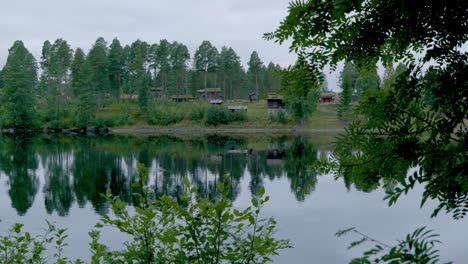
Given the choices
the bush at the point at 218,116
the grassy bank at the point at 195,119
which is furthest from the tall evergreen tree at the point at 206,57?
the bush at the point at 218,116

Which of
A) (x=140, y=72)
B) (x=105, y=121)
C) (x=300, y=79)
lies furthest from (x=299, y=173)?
(x=140, y=72)

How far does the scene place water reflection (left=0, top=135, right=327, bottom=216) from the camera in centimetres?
2842

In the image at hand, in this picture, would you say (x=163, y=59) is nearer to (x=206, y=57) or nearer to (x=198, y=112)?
(x=206, y=57)

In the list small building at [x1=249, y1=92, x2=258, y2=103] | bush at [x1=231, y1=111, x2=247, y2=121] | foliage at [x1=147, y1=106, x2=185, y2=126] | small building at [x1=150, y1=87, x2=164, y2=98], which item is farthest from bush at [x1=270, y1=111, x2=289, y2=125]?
small building at [x1=150, y1=87, x2=164, y2=98]

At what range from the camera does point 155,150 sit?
53.2m

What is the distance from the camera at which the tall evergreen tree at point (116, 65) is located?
104 metres

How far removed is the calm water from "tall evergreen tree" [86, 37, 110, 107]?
4217 cm

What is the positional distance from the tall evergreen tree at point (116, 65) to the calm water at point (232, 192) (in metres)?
51.2

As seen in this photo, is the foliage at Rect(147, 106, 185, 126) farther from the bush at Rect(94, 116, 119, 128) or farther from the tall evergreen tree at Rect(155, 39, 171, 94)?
the tall evergreen tree at Rect(155, 39, 171, 94)

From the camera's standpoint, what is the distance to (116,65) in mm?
104250

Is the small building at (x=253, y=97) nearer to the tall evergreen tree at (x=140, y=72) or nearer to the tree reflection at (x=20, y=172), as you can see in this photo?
the tall evergreen tree at (x=140, y=72)

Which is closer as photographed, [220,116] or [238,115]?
[220,116]

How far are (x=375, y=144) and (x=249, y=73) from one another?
110512 millimetres

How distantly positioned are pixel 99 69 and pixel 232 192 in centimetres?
7674
